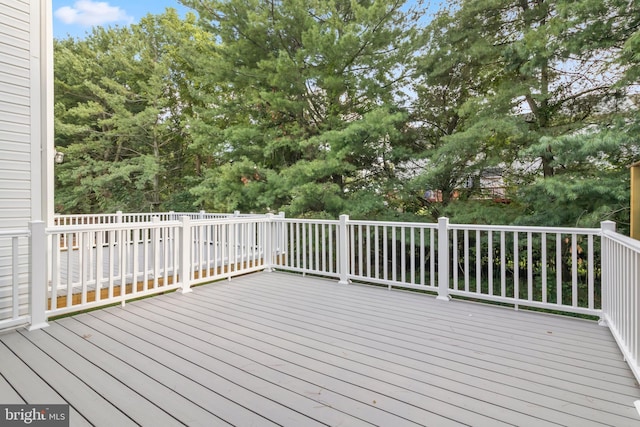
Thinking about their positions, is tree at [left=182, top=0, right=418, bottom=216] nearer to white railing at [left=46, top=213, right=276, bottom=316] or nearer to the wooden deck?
white railing at [left=46, top=213, right=276, bottom=316]

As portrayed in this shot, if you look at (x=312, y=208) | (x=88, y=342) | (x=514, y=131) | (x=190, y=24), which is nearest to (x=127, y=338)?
(x=88, y=342)

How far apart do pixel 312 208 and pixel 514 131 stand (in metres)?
4.16

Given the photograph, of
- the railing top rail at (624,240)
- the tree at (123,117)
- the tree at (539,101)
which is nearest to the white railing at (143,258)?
the tree at (539,101)

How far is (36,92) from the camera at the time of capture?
3439mm

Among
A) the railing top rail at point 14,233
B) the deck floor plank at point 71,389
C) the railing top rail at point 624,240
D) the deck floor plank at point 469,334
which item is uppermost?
the railing top rail at point 14,233

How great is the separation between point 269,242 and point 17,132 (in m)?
3.31

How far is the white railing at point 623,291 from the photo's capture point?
6.68 ft

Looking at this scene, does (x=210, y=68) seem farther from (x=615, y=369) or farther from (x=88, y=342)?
(x=615, y=369)

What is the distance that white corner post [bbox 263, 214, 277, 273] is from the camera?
5430 millimetres

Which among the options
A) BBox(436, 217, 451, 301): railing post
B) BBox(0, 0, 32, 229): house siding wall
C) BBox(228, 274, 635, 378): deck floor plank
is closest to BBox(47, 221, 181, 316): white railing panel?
BBox(0, 0, 32, 229): house siding wall

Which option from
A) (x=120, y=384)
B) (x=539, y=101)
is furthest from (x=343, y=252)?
(x=539, y=101)

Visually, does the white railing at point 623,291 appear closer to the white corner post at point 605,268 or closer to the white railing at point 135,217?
the white corner post at point 605,268
